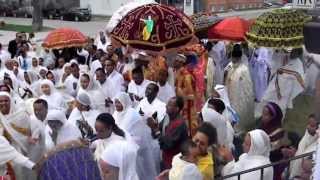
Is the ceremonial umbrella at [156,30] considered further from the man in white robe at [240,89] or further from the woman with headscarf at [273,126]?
the woman with headscarf at [273,126]

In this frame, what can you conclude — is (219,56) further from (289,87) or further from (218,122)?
(218,122)

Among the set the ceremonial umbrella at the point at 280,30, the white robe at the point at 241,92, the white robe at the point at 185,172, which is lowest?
the white robe at the point at 241,92

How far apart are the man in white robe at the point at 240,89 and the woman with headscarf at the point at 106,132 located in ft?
14.3

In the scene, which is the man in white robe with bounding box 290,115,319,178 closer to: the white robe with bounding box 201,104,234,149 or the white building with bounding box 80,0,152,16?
the white robe with bounding box 201,104,234,149

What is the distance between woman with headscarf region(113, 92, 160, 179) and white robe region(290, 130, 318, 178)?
1.83m

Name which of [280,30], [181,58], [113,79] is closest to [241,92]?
[181,58]

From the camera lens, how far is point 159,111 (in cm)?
798

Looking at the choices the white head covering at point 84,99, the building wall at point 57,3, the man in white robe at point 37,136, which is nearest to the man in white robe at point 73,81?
the white head covering at point 84,99

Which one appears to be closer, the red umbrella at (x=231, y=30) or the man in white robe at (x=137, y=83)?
the man in white robe at (x=137, y=83)

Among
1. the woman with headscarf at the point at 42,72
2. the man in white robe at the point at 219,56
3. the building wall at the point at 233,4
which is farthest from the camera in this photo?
the building wall at the point at 233,4

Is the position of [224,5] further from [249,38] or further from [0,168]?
[0,168]

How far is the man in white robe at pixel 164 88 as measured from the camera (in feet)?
29.5

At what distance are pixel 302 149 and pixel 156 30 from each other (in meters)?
3.52

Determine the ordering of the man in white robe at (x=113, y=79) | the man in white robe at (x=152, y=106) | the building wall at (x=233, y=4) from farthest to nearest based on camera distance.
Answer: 1. the building wall at (x=233, y=4)
2. the man in white robe at (x=113, y=79)
3. the man in white robe at (x=152, y=106)
